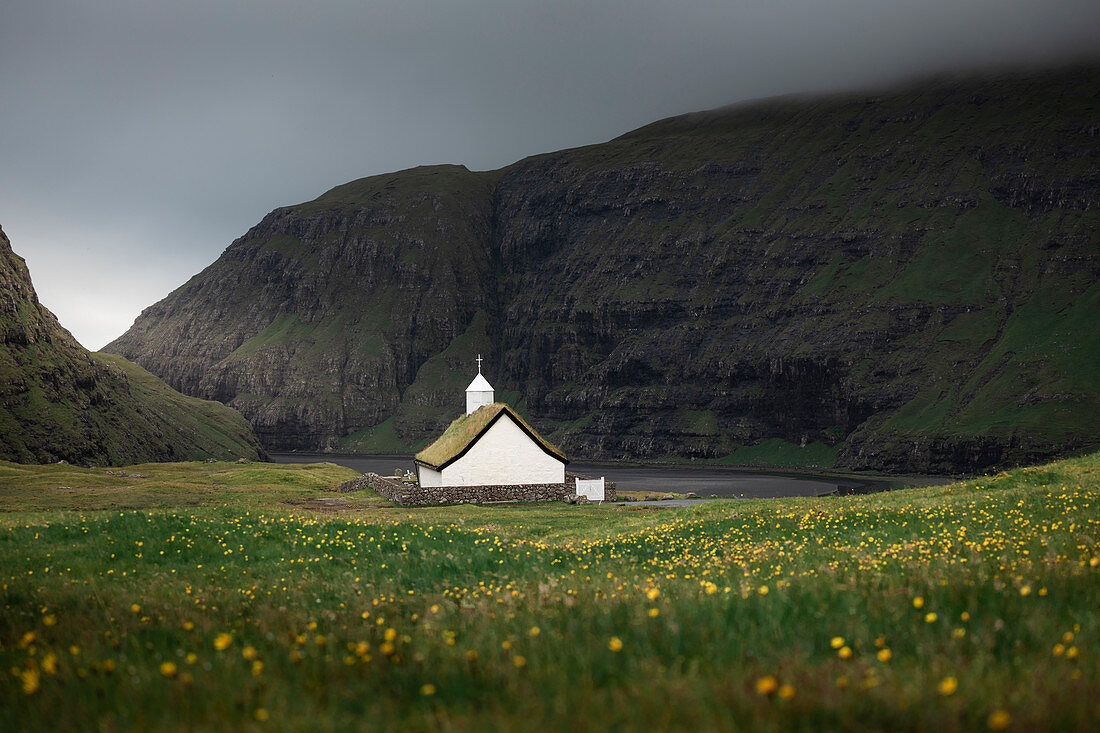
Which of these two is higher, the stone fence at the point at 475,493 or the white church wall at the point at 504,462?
the white church wall at the point at 504,462

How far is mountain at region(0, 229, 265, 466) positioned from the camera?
110 metres

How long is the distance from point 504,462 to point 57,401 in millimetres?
91905

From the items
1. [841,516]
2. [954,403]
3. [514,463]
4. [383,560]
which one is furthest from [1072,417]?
[383,560]

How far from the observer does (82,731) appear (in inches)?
194

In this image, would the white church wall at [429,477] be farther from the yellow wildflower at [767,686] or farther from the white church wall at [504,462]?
the yellow wildflower at [767,686]

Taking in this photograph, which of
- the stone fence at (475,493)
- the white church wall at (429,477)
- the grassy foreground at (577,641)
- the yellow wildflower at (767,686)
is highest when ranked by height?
the yellow wildflower at (767,686)

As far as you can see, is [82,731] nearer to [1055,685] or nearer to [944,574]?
[1055,685]

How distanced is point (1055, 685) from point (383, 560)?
40.6 ft

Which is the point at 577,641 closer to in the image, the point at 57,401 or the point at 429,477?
the point at 429,477

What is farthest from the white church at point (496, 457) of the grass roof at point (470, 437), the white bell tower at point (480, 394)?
the white bell tower at point (480, 394)

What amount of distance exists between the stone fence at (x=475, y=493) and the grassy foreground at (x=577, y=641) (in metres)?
39.0

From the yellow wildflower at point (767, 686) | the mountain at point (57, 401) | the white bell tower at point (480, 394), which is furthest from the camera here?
the mountain at point (57, 401)

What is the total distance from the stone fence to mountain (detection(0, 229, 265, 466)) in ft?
240

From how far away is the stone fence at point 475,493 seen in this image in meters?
54.5
